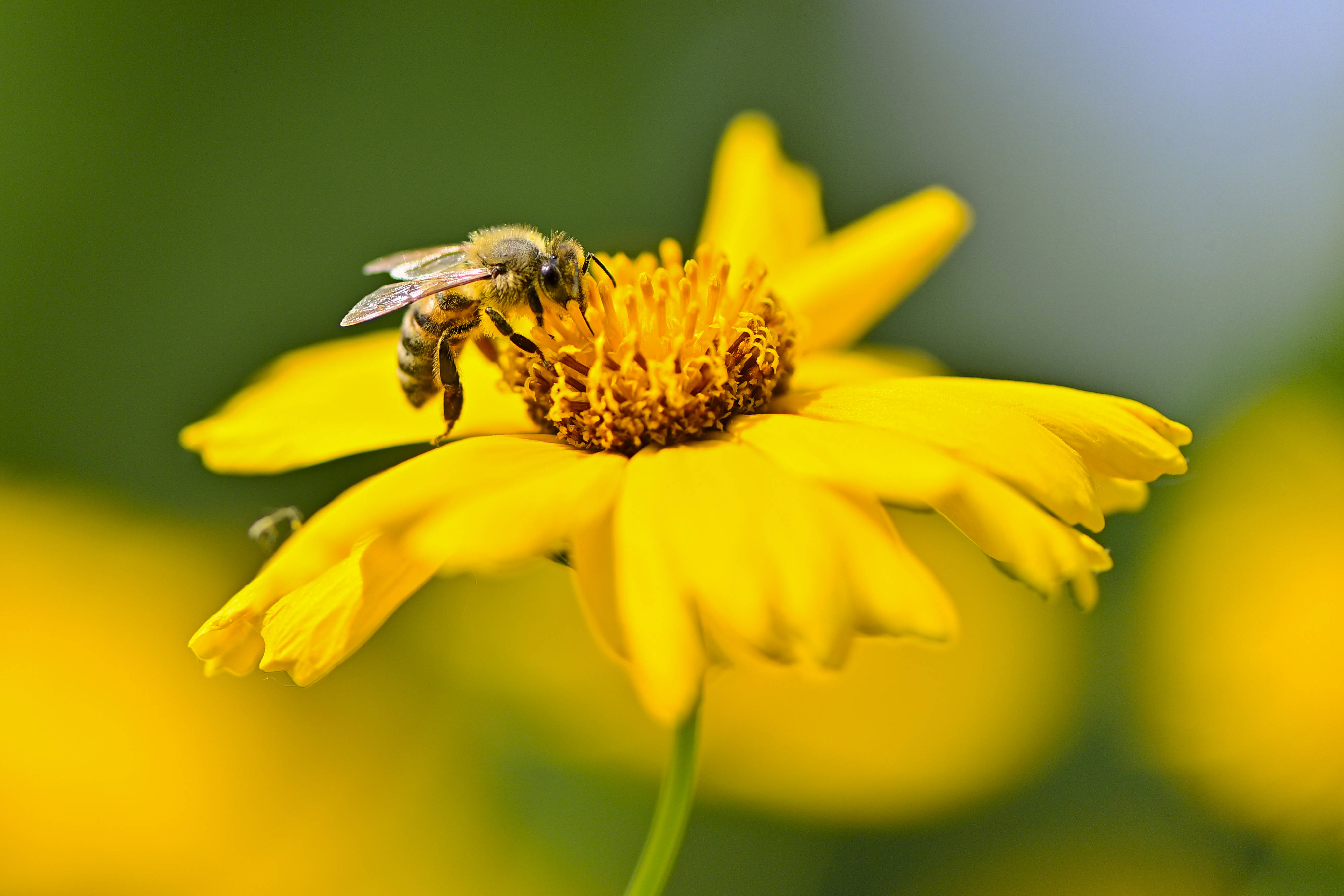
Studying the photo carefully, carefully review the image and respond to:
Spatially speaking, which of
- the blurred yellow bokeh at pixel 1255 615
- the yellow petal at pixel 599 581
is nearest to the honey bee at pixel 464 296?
the yellow petal at pixel 599 581

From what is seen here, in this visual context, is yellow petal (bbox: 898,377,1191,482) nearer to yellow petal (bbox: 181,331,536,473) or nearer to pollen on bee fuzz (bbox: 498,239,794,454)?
pollen on bee fuzz (bbox: 498,239,794,454)

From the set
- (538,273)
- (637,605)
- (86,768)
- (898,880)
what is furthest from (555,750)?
(637,605)

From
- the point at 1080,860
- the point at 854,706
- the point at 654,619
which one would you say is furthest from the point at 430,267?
the point at 1080,860

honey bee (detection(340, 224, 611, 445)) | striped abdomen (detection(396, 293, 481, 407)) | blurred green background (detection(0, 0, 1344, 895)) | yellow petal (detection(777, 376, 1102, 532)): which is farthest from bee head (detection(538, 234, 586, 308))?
blurred green background (detection(0, 0, 1344, 895))

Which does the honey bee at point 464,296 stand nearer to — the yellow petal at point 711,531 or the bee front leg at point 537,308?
the bee front leg at point 537,308

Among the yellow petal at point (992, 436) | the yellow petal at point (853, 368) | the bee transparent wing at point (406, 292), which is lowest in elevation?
the yellow petal at point (853, 368)

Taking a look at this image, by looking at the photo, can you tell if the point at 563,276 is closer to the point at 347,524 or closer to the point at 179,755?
the point at 347,524
